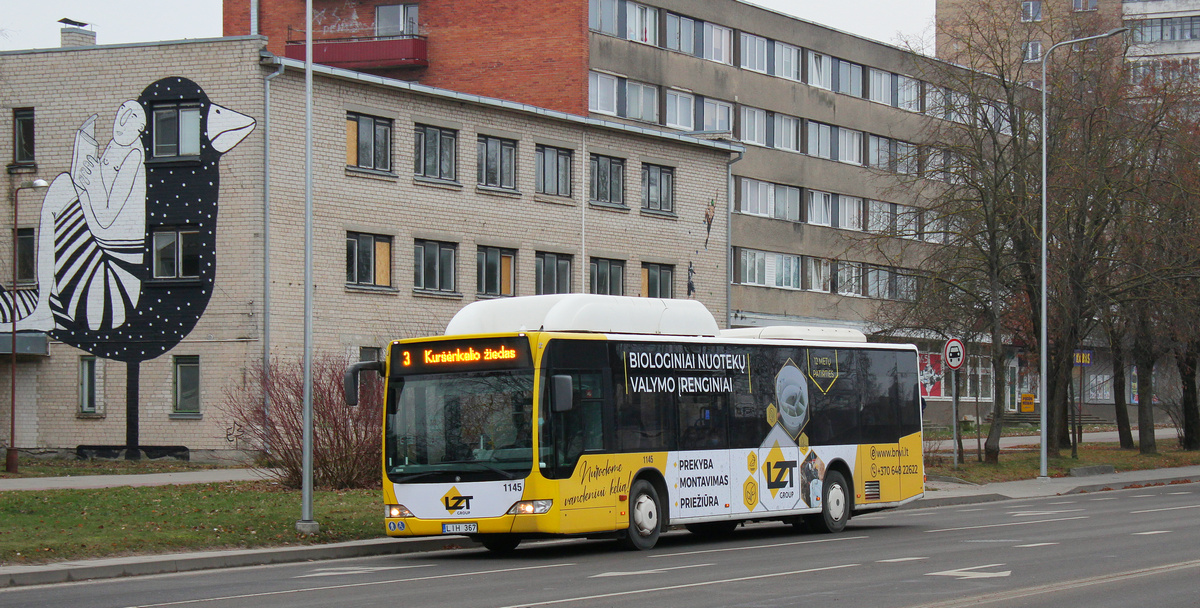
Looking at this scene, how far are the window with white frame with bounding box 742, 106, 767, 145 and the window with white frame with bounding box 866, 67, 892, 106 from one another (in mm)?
7838

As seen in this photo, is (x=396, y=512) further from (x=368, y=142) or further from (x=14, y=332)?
(x=368, y=142)

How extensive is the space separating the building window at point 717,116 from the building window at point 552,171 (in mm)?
13194

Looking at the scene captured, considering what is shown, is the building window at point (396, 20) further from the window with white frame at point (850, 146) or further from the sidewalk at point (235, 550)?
the sidewalk at point (235, 550)

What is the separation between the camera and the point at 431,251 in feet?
130

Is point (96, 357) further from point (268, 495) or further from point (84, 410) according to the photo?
point (268, 495)

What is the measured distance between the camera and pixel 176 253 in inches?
1425

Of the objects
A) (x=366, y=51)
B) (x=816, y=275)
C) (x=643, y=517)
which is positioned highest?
(x=366, y=51)

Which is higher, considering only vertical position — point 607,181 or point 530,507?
point 607,181

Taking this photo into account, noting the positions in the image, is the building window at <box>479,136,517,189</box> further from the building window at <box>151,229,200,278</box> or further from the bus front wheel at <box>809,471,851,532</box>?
the bus front wheel at <box>809,471,851,532</box>

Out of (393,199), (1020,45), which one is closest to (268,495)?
(393,199)

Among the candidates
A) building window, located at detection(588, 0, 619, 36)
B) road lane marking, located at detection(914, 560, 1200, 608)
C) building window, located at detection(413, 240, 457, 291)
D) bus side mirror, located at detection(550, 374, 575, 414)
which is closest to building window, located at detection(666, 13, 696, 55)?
building window, located at detection(588, 0, 619, 36)

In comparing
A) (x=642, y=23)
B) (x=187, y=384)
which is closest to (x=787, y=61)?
(x=642, y=23)

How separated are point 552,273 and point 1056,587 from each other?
3046cm

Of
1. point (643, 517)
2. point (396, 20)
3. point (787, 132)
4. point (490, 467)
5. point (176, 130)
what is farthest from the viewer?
point (787, 132)
